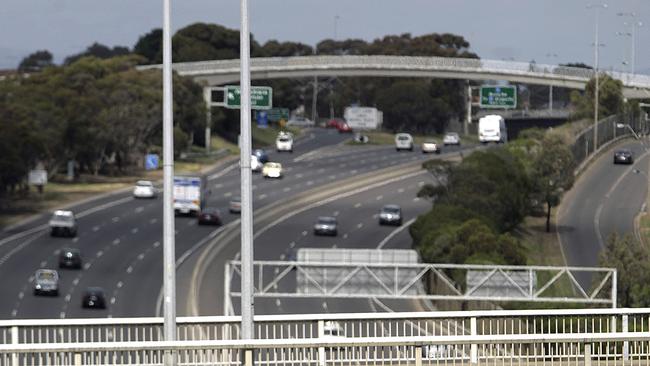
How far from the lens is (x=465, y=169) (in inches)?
4843

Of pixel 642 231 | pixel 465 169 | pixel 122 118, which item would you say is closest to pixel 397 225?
pixel 465 169

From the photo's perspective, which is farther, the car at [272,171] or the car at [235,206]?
the car at [272,171]

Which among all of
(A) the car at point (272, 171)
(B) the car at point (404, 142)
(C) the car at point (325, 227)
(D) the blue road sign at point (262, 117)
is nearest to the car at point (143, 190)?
(A) the car at point (272, 171)

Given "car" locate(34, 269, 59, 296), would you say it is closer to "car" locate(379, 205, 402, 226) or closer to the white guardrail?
"car" locate(379, 205, 402, 226)

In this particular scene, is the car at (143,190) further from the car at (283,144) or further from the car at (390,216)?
the car at (283,144)

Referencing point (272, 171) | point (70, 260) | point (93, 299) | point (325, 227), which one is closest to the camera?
point (93, 299)

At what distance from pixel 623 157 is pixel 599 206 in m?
14.7

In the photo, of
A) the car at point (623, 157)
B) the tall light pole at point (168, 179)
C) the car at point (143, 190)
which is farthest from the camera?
the car at point (623, 157)

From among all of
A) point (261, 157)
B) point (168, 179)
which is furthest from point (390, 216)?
point (168, 179)

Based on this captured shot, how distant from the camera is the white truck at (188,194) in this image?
125m

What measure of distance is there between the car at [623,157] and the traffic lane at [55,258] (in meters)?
39.3

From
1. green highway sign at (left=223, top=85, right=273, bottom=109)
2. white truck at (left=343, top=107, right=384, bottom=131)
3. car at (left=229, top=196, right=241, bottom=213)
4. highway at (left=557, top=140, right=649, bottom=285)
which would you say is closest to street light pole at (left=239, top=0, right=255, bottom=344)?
green highway sign at (left=223, top=85, right=273, bottom=109)

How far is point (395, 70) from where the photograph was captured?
174125 millimetres

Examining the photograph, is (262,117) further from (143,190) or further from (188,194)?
(188,194)
